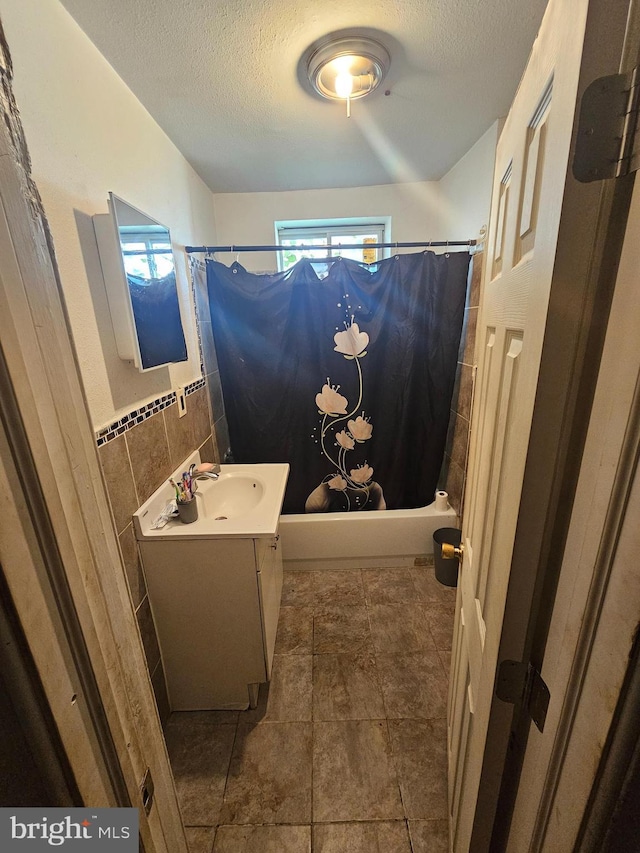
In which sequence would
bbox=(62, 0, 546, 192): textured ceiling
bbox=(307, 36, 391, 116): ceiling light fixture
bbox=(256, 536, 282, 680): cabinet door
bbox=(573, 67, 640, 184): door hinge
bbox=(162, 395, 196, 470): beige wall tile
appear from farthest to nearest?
bbox=(162, 395, 196, 470): beige wall tile
bbox=(256, 536, 282, 680): cabinet door
bbox=(307, 36, 391, 116): ceiling light fixture
bbox=(62, 0, 546, 192): textured ceiling
bbox=(573, 67, 640, 184): door hinge

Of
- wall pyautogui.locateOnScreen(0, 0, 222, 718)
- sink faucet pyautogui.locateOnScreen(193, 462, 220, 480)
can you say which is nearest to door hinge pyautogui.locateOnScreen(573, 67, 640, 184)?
wall pyautogui.locateOnScreen(0, 0, 222, 718)

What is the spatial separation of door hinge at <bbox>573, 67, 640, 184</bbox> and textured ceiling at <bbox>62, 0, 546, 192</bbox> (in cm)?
113

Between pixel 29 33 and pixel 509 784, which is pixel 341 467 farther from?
pixel 29 33

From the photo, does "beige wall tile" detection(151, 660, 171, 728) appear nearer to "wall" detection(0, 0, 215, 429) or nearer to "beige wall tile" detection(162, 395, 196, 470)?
"beige wall tile" detection(162, 395, 196, 470)

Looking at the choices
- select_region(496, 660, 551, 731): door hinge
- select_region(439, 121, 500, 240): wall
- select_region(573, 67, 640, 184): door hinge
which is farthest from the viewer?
select_region(439, 121, 500, 240): wall

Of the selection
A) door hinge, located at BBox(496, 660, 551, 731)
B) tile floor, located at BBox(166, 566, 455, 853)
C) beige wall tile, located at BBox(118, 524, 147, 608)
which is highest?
door hinge, located at BBox(496, 660, 551, 731)

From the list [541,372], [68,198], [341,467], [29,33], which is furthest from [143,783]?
[341,467]

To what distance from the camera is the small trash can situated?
78.0 inches

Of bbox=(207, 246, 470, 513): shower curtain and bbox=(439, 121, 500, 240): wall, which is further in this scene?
bbox=(207, 246, 470, 513): shower curtain

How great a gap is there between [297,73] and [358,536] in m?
2.17

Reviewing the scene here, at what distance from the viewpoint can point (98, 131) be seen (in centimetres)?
112

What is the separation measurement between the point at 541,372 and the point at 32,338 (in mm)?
602

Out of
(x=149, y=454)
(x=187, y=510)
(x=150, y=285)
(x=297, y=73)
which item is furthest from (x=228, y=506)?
(x=297, y=73)

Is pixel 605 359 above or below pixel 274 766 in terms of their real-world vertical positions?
above
